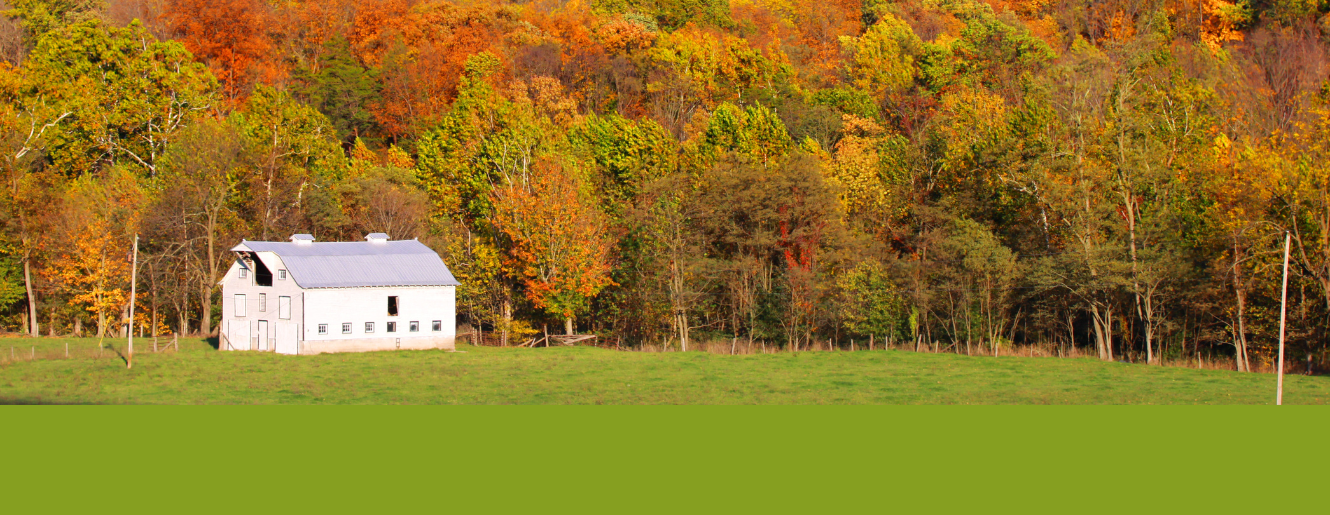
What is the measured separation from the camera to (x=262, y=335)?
57.4m

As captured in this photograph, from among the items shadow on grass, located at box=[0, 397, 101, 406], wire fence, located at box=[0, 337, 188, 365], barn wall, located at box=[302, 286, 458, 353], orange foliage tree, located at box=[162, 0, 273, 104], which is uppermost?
orange foliage tree, located at box=[162, 0, 273, 104]

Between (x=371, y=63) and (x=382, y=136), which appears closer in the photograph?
(x=382, y=136)

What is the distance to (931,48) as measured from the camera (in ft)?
305

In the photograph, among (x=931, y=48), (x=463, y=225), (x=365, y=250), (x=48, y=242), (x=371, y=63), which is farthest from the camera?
(x=371, y=63)

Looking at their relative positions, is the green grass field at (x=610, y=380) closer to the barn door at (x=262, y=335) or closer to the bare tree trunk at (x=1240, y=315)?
the barn door at (x=262, y=335)

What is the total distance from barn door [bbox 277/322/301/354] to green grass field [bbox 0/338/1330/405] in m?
2.12

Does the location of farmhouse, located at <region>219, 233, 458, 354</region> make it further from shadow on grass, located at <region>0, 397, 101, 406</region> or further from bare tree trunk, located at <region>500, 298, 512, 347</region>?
shadow on grass, located at <region>0, 397, 101, 406</region>

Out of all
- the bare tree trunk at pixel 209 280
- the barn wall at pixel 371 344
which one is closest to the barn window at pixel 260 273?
the barn wall at pixel 371 344

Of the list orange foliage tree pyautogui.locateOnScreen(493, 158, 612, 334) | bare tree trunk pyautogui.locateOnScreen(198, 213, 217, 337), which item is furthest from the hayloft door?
orange foliage tree pyautogui.locateOnScreen(493, 158, 612, 334)

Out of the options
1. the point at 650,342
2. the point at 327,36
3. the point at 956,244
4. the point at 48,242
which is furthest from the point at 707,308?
the point at 327,36

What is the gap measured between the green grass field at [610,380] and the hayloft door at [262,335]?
90.7 inches

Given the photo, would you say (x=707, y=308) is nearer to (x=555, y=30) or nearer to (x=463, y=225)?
(x=463, y=225)

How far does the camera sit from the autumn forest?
184 ft

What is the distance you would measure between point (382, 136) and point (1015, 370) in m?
61.8
